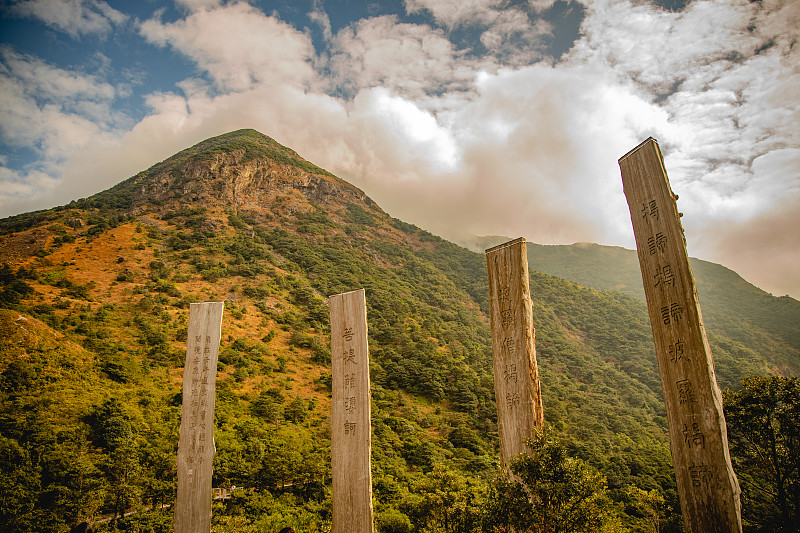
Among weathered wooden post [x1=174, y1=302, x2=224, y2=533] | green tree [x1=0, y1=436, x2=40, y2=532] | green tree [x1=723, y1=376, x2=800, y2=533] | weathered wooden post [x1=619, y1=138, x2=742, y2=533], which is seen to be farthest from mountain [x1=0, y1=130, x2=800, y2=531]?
green tree [x1=723, y1=376, x2=800, y2=533]

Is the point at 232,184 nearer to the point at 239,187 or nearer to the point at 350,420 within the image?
the point at 239,187

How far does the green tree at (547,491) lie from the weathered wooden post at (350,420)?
52.4 inches

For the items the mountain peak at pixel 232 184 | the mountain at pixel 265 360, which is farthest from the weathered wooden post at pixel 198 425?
the mountain peak at pixel 232 184

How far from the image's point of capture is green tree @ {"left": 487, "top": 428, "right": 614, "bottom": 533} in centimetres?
344

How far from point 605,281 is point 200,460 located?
102859 mm

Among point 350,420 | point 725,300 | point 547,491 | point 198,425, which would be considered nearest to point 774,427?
point 547,491

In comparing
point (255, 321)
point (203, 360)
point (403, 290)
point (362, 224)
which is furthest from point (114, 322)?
point (362, 224)

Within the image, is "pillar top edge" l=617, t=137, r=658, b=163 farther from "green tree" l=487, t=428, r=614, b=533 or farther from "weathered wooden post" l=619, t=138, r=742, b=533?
"green tree" l=487, t=428, r=614, b=533

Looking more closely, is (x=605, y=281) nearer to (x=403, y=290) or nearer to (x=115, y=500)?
(x=403, y=290)

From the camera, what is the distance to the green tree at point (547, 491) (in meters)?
3.44

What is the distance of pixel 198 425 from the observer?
5379 mm

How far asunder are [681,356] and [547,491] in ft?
5.23

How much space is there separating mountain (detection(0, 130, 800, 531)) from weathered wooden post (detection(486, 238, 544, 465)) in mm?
1204

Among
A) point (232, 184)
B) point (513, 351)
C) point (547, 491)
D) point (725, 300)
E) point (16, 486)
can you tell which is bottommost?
point (16, 486)
